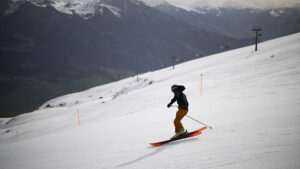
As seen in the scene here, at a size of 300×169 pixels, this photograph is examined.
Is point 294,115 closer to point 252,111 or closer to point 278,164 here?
point 252,111

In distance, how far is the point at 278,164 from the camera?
534cm

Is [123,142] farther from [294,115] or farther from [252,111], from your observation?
[294,115]

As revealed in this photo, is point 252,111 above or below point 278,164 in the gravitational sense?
above

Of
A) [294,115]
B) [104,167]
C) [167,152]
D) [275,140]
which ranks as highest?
[294,115]

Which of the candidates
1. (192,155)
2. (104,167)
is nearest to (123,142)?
(104,167)

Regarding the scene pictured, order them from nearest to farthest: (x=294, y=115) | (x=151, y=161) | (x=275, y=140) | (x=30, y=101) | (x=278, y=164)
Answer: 1. (x=278, y=164)
2. (x=275, y=140)
3. (x=151, y=161)
4. (x=294, y=115)
5. (x=30, y=101)

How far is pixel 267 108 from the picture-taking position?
11695 millimetres

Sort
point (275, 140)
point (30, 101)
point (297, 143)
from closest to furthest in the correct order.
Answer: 1. point (297, 143)
2. point (275, 140)
3. point (30, 101)

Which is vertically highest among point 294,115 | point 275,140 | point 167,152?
point 294,115

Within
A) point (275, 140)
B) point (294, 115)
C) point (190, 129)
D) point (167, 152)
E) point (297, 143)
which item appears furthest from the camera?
point (190, 129)

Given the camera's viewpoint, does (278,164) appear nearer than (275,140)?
Yes

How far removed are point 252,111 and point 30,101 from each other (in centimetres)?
22227

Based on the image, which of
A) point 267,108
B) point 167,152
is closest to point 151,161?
point 167,152

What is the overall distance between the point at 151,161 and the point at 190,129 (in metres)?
4.54
